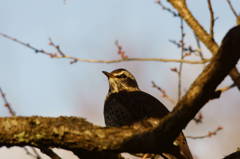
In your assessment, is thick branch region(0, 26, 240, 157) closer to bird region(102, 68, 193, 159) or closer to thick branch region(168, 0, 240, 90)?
thick branch region(168, 0, 240, 90)

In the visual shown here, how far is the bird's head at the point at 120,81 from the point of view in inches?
387

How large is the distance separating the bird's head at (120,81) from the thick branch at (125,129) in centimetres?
555

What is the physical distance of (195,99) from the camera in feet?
11.5

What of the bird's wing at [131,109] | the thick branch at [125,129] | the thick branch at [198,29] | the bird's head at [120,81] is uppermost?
the bird's head at [120,81]

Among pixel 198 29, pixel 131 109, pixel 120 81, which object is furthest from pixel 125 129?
pixel 120 81

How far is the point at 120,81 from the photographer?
392 inches

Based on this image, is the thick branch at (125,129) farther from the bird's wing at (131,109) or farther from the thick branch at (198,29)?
the bird's wing at (131,109)

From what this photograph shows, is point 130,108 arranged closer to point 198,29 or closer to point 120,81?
point 120,81

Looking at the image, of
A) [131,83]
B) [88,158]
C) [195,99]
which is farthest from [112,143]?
[131,83]

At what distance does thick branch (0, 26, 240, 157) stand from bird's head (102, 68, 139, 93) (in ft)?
18.2

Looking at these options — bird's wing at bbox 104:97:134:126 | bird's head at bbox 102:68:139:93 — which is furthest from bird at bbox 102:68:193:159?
bird's head at bbox 102:68:139:93

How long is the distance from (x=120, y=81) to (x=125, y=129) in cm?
596

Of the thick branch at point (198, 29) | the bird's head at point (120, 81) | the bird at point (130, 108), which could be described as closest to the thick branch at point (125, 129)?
the thick branch at point (198, 29)

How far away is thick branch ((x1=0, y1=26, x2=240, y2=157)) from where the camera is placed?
3.37 metres
